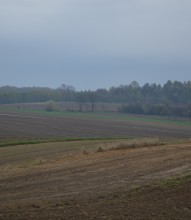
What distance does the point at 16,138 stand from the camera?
153 feet

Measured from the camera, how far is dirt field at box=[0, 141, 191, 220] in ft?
29.8

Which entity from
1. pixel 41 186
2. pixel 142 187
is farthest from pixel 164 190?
pixel 41 186

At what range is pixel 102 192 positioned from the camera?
37.1 ft

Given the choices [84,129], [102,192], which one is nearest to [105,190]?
[102,192]

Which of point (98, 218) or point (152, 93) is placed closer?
point (98, 218)

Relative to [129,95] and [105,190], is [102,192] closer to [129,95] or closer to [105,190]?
[105,190]

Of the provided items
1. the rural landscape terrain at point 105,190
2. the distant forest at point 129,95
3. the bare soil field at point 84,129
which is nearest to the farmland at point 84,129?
the bare soil field at point 84,129

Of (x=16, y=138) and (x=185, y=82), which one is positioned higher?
(x=185, y=82)

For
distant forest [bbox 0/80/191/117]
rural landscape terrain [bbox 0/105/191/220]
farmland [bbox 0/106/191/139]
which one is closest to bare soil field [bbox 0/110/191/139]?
farmland [bbox 0/106/191/139]

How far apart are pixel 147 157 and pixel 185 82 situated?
473 ft

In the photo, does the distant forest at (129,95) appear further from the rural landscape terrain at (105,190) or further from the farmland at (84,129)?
the rural landscape terrain at (105,190)

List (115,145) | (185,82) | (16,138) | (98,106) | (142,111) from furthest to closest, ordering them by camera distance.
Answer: (185,82) < (98,106) < (142,111) < (16,138) < (115,145)

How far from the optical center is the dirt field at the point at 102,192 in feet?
29.8

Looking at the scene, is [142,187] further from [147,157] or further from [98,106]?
[98,106]
